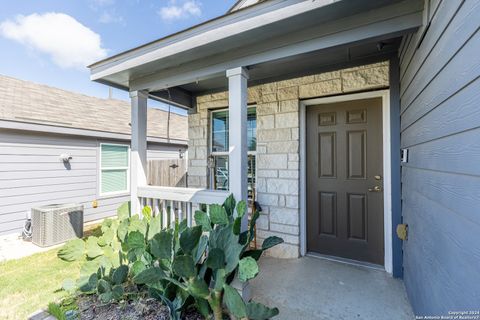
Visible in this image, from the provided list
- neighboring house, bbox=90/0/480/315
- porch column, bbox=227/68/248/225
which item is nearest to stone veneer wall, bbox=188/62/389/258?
neighboring house, bbox=90/0/480/315

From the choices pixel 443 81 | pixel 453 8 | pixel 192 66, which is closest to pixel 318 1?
pixel 453 8

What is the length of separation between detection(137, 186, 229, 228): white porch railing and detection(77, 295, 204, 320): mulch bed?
0.73 m

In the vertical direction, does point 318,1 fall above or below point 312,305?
above

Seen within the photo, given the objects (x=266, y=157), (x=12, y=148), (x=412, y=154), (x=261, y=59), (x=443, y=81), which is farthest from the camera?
(x=12, y=148)

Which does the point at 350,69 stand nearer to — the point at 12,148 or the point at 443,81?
the point at 443,81

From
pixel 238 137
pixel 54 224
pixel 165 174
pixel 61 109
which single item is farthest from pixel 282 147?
pixel 61 109

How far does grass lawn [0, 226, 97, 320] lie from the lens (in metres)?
2.12

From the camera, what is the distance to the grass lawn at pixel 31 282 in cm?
212

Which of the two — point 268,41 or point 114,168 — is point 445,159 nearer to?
point 268,41

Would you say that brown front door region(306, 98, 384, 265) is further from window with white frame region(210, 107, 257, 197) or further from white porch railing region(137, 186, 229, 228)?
white porch railing region(137, 186, 229, 228)

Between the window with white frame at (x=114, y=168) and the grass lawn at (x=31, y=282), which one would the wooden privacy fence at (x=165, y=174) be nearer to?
the window with white frame at (x=114, y=168)

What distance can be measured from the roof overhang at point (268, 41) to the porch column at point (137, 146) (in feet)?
0.55

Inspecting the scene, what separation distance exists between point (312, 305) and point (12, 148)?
216 inches

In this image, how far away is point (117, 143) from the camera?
5.90m
